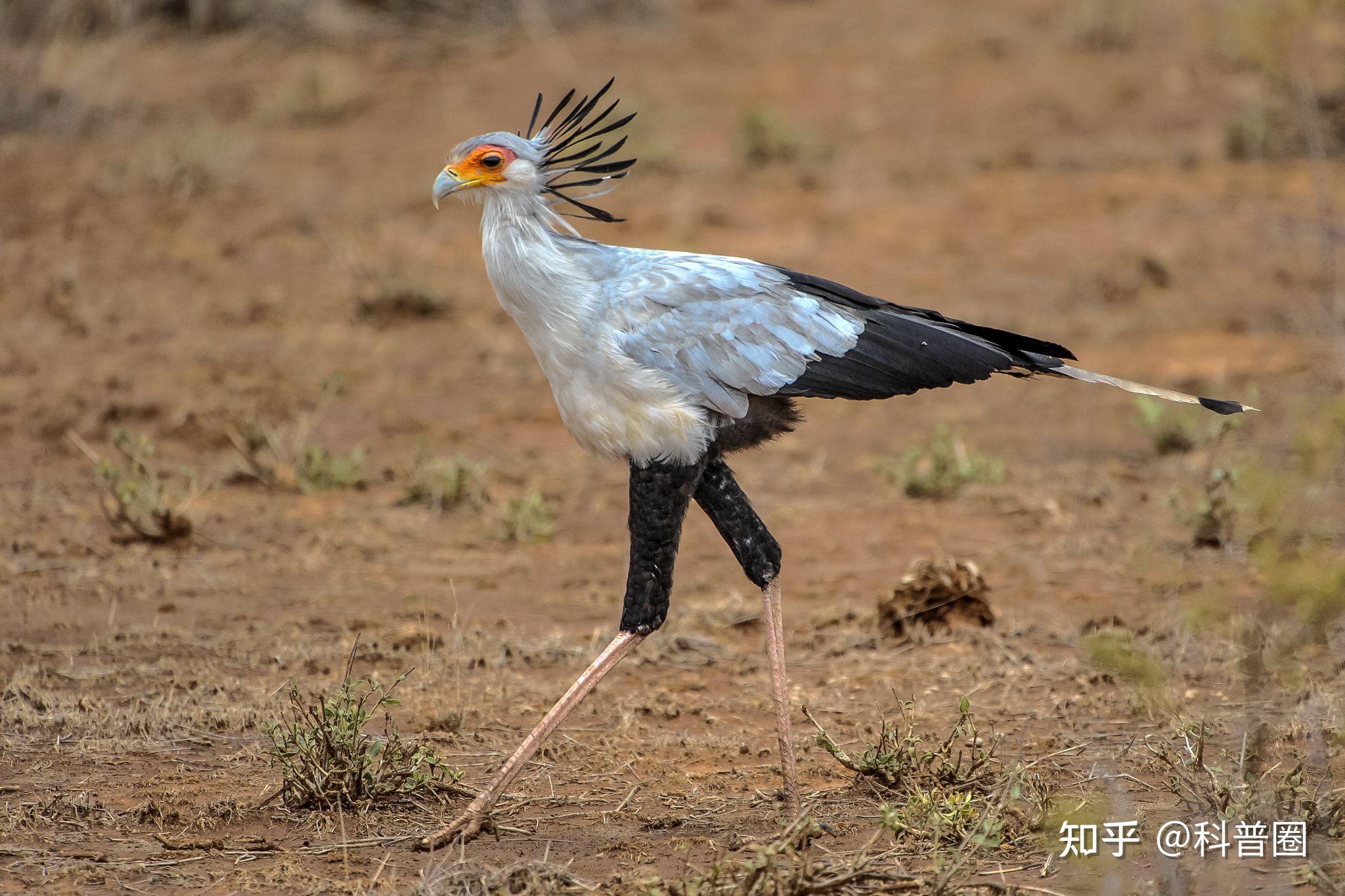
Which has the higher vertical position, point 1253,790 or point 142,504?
point 142,504

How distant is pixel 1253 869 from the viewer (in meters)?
3.37

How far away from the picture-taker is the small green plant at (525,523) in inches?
255

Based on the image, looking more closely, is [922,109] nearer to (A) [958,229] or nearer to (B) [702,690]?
(A) [958,229]

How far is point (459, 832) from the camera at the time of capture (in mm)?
3717

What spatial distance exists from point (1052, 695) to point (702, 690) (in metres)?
1.18

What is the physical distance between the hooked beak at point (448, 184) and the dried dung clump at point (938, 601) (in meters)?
2.35

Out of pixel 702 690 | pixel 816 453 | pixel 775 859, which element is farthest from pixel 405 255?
pixel 775 859

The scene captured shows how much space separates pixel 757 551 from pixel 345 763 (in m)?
1.25

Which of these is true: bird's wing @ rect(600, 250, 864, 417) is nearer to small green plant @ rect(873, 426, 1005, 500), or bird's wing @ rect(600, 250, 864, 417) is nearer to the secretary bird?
the secretary bird

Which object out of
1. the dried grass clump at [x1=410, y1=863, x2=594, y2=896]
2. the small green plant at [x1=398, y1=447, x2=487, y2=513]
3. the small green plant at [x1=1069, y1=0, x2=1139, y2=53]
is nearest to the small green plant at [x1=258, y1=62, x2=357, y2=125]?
the small green plant at [x1=398, y1=447, x2=487, y2=513]

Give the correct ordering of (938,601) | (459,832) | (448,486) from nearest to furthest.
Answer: (459,832)
(938,601)
(448,486)

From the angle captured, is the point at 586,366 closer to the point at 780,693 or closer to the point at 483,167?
the point at 483,167

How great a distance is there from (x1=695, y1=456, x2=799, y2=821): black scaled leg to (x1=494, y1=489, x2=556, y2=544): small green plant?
2.47 m

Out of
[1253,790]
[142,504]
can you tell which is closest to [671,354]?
[1253,790]
